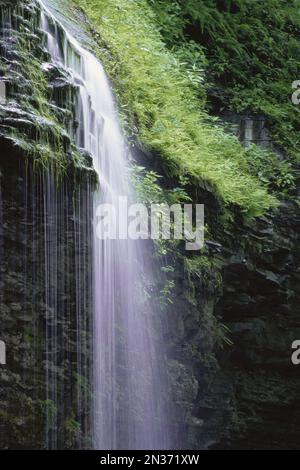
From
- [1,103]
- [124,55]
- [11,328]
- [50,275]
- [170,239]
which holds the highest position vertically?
[124,55]

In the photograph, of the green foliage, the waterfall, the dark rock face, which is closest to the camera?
the waterfall

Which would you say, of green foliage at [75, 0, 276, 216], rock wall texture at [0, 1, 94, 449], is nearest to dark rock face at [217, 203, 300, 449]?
green foliage at [75, 0, 276, 216]

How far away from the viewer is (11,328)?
16.2ft

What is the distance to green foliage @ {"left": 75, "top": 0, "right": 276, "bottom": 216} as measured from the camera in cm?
791

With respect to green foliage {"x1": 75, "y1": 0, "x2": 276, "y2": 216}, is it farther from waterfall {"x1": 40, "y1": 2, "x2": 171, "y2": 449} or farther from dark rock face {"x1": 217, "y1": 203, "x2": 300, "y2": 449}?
waterfall {"x1": 40, "y1": 2, "x2": 171, "y2": 449}

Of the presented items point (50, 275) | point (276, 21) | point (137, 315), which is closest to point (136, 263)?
point (137, 315)

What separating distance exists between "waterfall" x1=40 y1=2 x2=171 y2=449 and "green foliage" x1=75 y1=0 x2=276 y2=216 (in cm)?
76

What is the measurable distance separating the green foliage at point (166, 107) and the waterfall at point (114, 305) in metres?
0.76

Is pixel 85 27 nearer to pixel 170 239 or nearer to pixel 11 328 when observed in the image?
pixel 170 239

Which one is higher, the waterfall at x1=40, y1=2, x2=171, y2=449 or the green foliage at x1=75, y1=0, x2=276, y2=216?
the green foliage at x1=75, y1=0, x2=276, y2=216

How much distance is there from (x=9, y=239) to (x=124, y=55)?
449cm

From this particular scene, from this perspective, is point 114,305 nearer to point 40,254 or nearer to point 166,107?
point 40,254

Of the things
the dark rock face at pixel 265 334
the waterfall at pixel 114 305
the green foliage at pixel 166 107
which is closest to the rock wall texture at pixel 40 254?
the waterfall at pixel 114 305

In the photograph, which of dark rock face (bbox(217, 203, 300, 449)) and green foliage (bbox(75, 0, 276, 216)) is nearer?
green foliage (bbox(75, 0, 276, 216))
